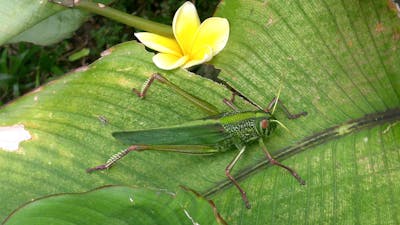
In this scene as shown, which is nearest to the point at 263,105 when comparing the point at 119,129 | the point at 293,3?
the point at 293,3

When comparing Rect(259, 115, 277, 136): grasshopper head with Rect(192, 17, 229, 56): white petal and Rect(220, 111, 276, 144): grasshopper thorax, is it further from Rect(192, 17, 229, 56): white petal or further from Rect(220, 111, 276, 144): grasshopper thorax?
Rect(192, 17, 229, 56): white petal

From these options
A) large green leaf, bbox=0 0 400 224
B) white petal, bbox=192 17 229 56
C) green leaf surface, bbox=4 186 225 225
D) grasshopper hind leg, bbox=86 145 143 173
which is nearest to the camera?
green leaf surface, bbox=4 186 225 225

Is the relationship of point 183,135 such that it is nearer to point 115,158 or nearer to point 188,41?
point 115,158

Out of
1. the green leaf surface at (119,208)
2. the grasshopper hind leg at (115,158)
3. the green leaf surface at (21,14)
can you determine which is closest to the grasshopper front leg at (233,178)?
the grasshopper hind leg at (115,158)

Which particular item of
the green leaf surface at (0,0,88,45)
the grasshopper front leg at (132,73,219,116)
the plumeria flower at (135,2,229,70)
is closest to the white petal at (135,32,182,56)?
the plumeria flower at (135,2,229,70)

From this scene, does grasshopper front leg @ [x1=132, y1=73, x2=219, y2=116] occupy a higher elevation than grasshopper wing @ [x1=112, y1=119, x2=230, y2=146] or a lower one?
higher

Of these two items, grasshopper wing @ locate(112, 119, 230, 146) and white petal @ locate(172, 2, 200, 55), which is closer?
grasshopper wing @ locate(112, 119, 230, 146)

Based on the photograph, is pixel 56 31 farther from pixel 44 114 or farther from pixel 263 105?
pixel 263 105

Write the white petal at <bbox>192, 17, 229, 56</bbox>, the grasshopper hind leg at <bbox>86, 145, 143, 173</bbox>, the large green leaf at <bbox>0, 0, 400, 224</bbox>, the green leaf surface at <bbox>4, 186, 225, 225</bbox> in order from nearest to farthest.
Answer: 1. the green leaf surface at <bbox>4, 186, 225, 225</bbox>
2. the large green leaf at <bbox>0, 0, 400, 224</bbox>
3. the grasshopper hind leg at <bbox>86, 145, 143, 173</bbox>
4. the white petal at <bbox>192, 17, 229, 56</bbox>

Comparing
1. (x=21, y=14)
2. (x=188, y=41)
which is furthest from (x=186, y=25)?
(x=21, y=14)
